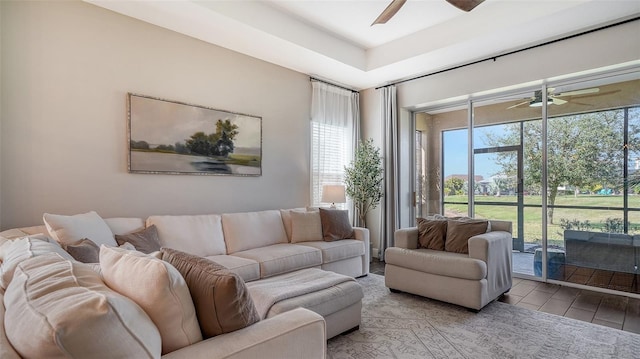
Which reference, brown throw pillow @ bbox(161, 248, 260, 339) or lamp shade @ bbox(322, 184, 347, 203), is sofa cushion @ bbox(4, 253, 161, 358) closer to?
brown throw pillow @ bbox(161, 248, 260, 339)

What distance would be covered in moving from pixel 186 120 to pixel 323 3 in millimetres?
1986

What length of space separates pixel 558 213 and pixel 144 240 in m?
4.58

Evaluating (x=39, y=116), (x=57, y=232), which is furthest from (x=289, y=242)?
(x=39, y=116)

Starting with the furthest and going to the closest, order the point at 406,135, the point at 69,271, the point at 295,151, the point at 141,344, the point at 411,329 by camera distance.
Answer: the point at 406,135, the point at 295,151, the point at 411,329, the point at 69,271, the point at 141,344

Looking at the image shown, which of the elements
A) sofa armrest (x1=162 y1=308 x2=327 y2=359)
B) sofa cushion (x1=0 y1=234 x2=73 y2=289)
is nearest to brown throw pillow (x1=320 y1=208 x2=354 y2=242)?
sofa armrest (x1=162 y1=308 x2=327 y2=359)

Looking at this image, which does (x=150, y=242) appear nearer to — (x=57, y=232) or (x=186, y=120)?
(x=57, y=232)

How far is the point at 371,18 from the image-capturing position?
13.0ft


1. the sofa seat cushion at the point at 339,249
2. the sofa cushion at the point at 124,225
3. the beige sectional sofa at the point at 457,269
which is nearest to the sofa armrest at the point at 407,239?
the beige sectional sofa at the point at 457,269

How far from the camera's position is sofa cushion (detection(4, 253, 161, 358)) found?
74 centimetres

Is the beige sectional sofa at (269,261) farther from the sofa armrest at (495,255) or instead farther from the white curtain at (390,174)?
the sofa armrest at (495,255)

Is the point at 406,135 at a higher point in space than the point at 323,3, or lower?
lower

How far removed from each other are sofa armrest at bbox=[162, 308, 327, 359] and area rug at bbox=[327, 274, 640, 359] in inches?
43.1

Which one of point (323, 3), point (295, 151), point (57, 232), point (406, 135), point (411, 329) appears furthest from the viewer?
point (406, 135)

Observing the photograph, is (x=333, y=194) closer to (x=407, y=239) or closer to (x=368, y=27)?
(x=407, y=239)
